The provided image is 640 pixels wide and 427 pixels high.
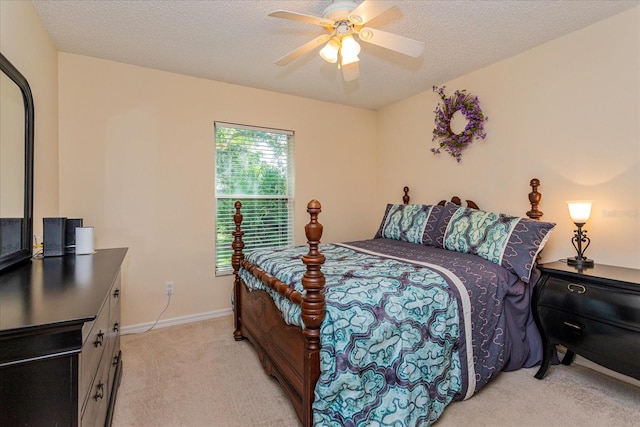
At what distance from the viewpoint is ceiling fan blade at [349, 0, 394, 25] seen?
5.57 ft

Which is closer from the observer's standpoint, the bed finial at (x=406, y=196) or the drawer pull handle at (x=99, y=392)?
the drawer pull handle at (x=99, y=392)

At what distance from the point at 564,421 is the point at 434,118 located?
2861 mm

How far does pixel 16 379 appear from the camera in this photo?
0.86m

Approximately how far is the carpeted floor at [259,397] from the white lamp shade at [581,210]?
108 centimetres

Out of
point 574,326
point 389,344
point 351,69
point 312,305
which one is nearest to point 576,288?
point 574,326

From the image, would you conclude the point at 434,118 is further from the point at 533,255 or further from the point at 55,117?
the point at 55,117

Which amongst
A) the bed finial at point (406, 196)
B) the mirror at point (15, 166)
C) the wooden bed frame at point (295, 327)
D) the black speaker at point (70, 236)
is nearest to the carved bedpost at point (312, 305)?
the wooden bed frame at point (295, 327)

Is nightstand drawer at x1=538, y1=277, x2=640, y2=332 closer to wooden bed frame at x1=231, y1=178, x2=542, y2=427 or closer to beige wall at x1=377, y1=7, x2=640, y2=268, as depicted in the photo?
beige wall at x1=377, y1=7, x2=640, y2=268

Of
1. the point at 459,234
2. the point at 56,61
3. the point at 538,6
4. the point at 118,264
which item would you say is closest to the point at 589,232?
the point at 459,234

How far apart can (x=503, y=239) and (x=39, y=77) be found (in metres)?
3.47

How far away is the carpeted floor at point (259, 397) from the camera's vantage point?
1.79m

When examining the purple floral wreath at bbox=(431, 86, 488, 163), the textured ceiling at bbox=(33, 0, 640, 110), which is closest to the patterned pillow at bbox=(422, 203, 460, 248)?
the purple floral wreath at bbox=(431, 86, 488, 163)

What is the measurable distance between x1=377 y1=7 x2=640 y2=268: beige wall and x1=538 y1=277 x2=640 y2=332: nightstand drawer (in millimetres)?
591

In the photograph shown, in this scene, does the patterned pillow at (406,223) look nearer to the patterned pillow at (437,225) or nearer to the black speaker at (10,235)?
the patterned pillow at (437,225)
